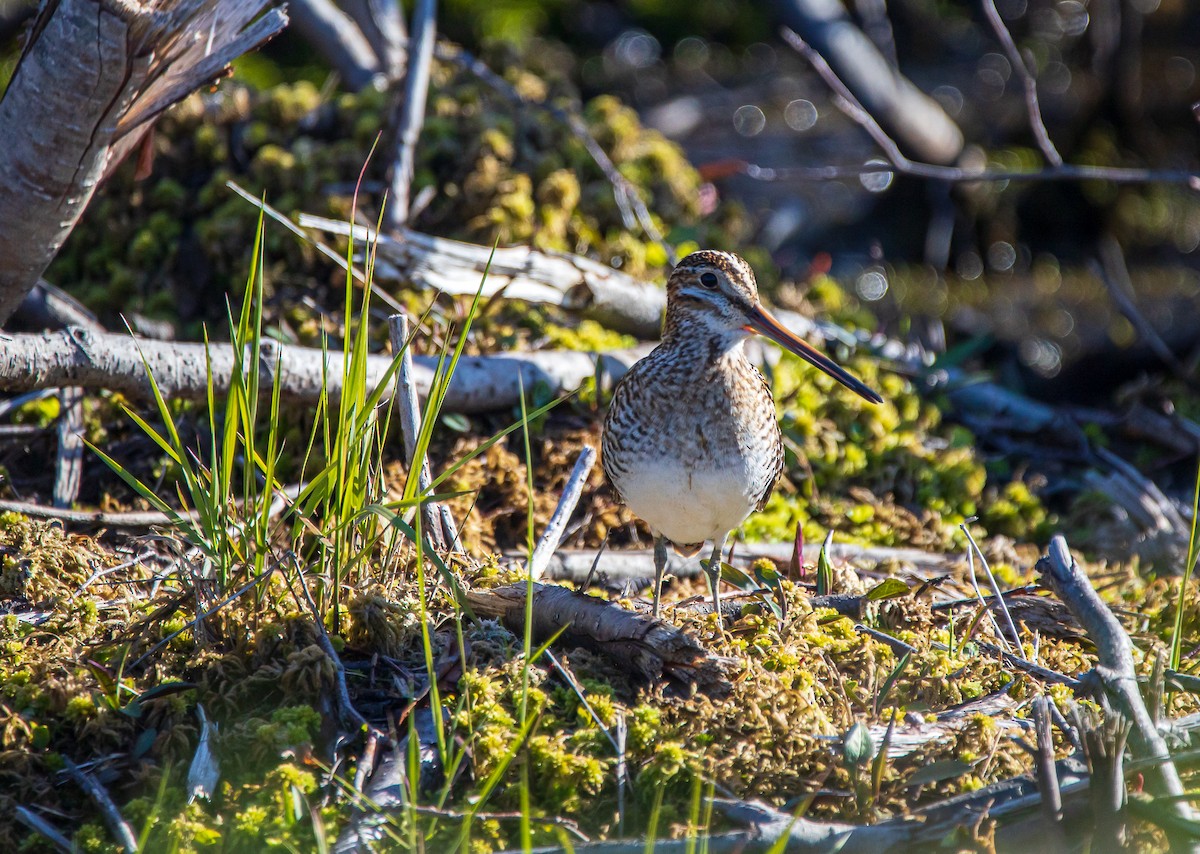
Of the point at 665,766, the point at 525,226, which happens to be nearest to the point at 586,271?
the point at 525,226

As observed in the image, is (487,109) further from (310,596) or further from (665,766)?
(665,766)

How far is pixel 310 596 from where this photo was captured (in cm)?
316

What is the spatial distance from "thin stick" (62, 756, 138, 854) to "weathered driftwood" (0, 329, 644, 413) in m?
1.21

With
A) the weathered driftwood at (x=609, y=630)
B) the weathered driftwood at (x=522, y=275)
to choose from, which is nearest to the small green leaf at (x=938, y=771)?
the weathered driftwood at (x=609, y=630)

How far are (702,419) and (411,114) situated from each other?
111 inches

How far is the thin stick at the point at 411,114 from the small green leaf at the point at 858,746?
3401 mm

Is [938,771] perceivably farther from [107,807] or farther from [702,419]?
[107,807]

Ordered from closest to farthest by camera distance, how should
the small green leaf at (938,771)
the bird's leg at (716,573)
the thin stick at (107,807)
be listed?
the thin stick at (107,807) → the small green leaf at (938,771) → the bird's leg at (716,573)

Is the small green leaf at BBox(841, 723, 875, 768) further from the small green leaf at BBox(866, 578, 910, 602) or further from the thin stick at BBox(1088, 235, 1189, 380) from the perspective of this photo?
the thin stick at BBox(1088, 235, 1189, 380)

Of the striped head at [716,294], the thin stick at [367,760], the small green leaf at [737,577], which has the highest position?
the striped head at [716,294]

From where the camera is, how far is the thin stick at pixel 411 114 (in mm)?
5473

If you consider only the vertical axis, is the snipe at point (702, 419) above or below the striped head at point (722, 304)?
below

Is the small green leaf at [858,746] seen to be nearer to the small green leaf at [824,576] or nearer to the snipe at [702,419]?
the snipe at [702,419]

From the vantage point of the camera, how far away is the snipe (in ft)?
12.4
